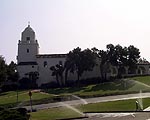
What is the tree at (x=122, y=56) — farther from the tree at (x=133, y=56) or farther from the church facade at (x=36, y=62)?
the church facade at (x=36, y=62)

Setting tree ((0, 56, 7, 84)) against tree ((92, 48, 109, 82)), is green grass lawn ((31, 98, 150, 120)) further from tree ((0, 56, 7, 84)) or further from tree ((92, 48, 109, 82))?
tree ((92, 48, 109, 82))

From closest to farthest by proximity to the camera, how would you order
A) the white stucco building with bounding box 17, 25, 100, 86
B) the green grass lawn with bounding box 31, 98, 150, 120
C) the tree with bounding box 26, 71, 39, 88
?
the green grass lawn with bounding box 31, 98, 150, 120, the tree with bounding box 26, 71, 39, 88, the white stucco building with bounding box 17, 25, 100, 86

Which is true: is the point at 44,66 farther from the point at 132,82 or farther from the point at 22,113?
the point at 22,113

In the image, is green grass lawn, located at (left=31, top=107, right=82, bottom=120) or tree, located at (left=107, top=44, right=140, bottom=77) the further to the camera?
tree, located at (left=107, top=44, right=140, bottom=77)

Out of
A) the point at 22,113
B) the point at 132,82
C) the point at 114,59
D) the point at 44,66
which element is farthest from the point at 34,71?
the point at 22,113

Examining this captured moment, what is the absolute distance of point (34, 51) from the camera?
347 feet

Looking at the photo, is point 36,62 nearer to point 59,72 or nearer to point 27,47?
point 27,47

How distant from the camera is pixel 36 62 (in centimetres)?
10375

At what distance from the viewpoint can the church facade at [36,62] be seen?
100 metres

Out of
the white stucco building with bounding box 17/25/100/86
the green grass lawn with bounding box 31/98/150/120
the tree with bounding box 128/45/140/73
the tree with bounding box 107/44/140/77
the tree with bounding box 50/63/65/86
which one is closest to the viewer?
the green grass lawn with bounding box 31/98/150/120

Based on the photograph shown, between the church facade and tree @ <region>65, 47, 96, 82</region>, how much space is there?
25.9 feet

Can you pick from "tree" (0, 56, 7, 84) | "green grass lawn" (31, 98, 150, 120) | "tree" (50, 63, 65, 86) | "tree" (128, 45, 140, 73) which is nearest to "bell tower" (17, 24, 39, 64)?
"tree" (50, 63, 65, 86)

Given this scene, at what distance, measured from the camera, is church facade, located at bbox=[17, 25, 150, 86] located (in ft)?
329

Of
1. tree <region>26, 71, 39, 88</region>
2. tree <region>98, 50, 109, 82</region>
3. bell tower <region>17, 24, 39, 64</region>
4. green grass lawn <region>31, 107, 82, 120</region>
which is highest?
bell tower <region>17, 24, 39, 64</region>
